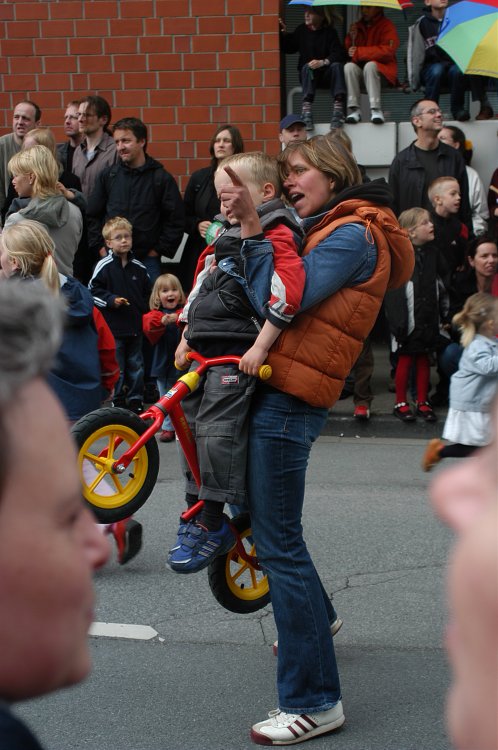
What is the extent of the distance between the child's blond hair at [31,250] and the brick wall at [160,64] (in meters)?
6.55

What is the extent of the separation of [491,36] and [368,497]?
175 inches

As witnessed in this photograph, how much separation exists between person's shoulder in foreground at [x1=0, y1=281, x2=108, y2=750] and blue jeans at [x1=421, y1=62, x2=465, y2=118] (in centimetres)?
1076

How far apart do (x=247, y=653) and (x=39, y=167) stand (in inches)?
165

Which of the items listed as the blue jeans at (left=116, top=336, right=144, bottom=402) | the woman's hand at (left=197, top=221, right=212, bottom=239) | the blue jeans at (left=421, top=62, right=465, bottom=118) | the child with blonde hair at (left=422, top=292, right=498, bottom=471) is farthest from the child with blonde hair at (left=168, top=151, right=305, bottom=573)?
the blue jeans at (left=421, top=62, right=465, bottom=118)

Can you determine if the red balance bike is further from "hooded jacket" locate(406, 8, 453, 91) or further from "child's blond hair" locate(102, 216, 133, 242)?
"hooded jacket" locate(406, 8, 453, 91)

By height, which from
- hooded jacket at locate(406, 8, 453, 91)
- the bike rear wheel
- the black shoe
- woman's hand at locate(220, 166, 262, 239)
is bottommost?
the black shoe

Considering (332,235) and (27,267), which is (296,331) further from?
(27,267)

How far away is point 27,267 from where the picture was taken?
16.5ft

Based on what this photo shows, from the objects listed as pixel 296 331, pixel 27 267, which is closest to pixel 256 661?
pixel 296 331

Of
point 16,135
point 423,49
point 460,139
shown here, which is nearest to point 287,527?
point 16,135

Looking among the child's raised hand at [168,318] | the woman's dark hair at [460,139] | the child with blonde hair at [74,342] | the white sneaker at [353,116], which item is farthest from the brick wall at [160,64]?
the child with blonde hair at [74,342]

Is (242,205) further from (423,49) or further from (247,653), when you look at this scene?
(423,49)

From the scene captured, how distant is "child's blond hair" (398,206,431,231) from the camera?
9.06 metres

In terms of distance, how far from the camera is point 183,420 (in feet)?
13.4
